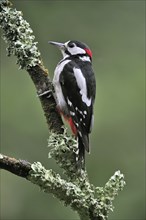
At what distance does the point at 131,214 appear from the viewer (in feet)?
22.1

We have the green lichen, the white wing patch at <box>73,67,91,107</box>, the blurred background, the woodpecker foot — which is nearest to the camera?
the woodpecker foot

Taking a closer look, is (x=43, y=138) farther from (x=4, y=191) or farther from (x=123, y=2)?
(x=123, y=2)

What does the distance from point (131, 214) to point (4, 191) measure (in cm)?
107

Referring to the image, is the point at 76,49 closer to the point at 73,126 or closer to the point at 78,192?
the point at 73,126

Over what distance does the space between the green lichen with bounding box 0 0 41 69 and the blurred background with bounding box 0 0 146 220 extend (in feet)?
9.12

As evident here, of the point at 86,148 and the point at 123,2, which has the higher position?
the point at 123,2

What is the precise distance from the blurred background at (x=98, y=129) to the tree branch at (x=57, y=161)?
2795mm

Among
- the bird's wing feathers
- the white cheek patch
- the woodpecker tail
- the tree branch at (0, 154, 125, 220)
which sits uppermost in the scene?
the white cheek patch

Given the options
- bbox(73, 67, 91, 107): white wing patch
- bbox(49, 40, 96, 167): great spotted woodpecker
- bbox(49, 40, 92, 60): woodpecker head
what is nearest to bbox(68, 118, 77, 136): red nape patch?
bbox(49, 40, 96, 167): great spotted woodpecker

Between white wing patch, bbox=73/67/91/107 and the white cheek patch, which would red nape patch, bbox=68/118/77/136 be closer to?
white wing patch, bbox=73/67/91/107

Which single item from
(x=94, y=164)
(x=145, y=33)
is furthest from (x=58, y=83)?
(x=145, y=33)

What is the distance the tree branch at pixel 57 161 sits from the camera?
3207 mm

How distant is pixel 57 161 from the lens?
11.6 feet

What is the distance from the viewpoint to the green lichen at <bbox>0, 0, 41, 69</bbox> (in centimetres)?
387
